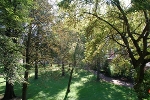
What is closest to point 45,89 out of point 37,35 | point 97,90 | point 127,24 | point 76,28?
point 97,90

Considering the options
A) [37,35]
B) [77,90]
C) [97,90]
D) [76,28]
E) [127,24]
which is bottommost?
[97,90]

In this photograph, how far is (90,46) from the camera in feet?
53.4

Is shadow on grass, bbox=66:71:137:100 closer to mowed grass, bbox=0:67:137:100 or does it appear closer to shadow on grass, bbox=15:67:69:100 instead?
mowed grass, bbox=0:67:137:100

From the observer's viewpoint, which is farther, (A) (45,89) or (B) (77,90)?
(A) (45,89)

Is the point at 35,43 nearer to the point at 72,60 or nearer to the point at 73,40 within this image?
the point at 72,60

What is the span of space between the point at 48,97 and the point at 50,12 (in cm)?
1147

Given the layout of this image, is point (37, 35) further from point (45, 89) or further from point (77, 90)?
point (77, 90)

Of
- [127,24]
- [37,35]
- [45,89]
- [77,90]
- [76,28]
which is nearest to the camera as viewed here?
[127,24]

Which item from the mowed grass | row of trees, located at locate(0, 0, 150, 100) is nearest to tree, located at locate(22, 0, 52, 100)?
row of trees, located at locate(0, 0, 150, 100)

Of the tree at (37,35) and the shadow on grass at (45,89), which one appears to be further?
the shadow on grass at (45,89)

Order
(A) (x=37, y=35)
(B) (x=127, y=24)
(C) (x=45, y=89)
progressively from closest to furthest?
(B) (x=127, y=24)
(A) (x=37, y=35)
(C) (x=45, y=89)

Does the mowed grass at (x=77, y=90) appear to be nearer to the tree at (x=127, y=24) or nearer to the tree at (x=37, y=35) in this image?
the tree at (x=37, y=35)

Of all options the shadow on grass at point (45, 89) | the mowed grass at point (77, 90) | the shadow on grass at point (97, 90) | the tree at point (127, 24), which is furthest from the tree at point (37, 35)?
the shadow on grass at point (97, 90)

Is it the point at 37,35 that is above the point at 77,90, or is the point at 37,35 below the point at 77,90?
above
